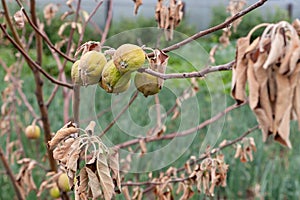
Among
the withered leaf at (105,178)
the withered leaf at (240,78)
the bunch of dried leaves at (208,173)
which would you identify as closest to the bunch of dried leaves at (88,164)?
the withered leaf at (105,178)

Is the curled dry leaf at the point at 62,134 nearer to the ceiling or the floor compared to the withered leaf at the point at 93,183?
nearer to the ceiling

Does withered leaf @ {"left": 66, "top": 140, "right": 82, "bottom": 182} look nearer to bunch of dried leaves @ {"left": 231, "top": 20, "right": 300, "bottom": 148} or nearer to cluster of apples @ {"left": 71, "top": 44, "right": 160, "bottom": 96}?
cluster of apples @ {"left": 71, "top": 44, "right": 160, "bottom": 96}

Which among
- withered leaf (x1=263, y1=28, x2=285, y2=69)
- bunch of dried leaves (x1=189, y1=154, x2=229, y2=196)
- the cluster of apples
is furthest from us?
bunch of dried leaves (x1=189, y1=154, x2=229, y2=196)

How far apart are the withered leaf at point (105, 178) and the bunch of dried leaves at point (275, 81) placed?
21cm

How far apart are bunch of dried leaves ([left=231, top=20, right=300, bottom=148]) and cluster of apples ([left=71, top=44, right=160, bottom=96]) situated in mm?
168

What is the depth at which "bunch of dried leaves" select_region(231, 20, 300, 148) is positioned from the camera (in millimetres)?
491

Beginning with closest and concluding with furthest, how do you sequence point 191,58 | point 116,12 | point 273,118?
point 273,118 → point 191,58 → point 116,12

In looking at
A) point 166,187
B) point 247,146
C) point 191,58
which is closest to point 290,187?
point 247,146

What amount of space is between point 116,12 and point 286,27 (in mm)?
8039

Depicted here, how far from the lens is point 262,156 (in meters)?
2.37

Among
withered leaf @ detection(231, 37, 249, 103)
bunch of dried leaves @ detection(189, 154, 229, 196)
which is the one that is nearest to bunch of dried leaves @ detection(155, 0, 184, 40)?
bunch of dried leaves @ detection(189, 154, 229, 196)

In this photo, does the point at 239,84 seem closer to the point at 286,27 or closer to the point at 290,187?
the point at 286,27

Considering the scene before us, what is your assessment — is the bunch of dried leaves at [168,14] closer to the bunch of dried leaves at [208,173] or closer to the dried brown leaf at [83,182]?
the bunch of dried leaves at [208,173]

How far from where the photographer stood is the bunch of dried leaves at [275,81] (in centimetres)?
49
